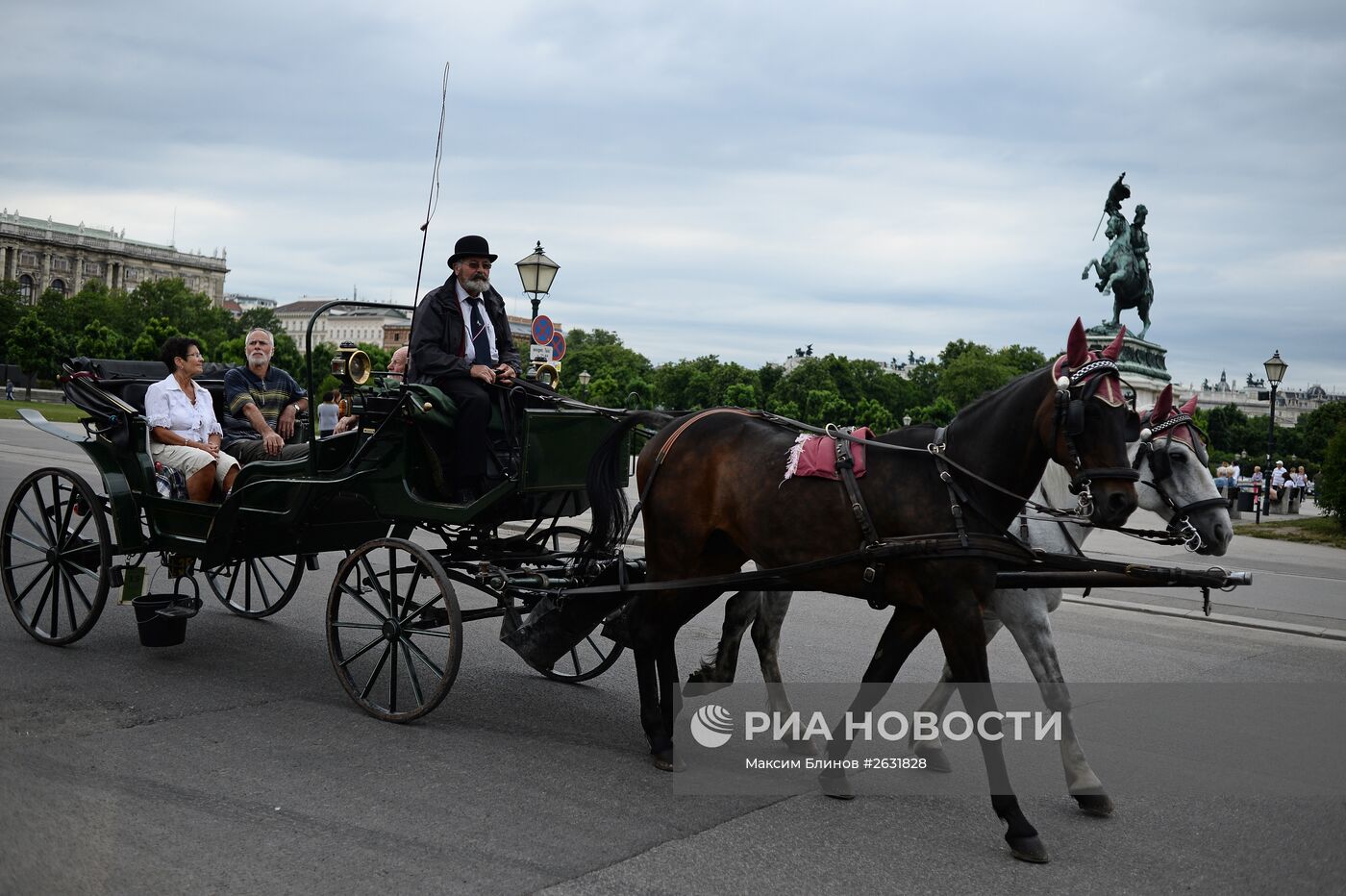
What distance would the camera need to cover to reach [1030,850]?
14.1 ft

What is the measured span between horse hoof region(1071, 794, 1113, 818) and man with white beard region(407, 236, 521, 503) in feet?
11.4

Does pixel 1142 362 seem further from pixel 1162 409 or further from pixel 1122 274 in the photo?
pixel 1162 409

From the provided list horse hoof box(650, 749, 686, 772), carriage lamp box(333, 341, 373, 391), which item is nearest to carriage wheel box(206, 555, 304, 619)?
carriage lamp box(333, 341, 373, 391)

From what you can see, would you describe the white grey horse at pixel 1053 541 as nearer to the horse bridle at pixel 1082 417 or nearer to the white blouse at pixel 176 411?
the horse bridle at pixel 1082 417

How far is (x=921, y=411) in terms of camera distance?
63.7 m

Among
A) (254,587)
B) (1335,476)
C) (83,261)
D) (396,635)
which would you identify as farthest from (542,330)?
(83,261)

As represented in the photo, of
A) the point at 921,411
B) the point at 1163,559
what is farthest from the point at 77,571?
the point at 921,411

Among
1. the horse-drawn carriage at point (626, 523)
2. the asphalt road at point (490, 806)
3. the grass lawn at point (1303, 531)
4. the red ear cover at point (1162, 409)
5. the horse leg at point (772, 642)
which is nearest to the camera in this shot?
the asphalt road at point (490, 806)

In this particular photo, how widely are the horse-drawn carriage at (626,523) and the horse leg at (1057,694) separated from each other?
29 cm

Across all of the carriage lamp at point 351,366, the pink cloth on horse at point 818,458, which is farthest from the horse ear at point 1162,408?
the carriage lamp at point 351,366

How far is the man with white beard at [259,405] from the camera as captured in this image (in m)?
7.62

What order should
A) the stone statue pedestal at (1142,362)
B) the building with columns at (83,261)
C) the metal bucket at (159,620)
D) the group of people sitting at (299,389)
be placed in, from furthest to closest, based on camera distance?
the building with columns at (83,261)
the stone statue pedestal at (1142,362)
the metal bucket at (159,620)
the group of people sitting at (299,389)

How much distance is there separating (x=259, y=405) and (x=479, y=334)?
221 cm

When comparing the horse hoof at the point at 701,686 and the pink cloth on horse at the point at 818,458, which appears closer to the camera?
the pink cloth on horse at the point at 818,458
